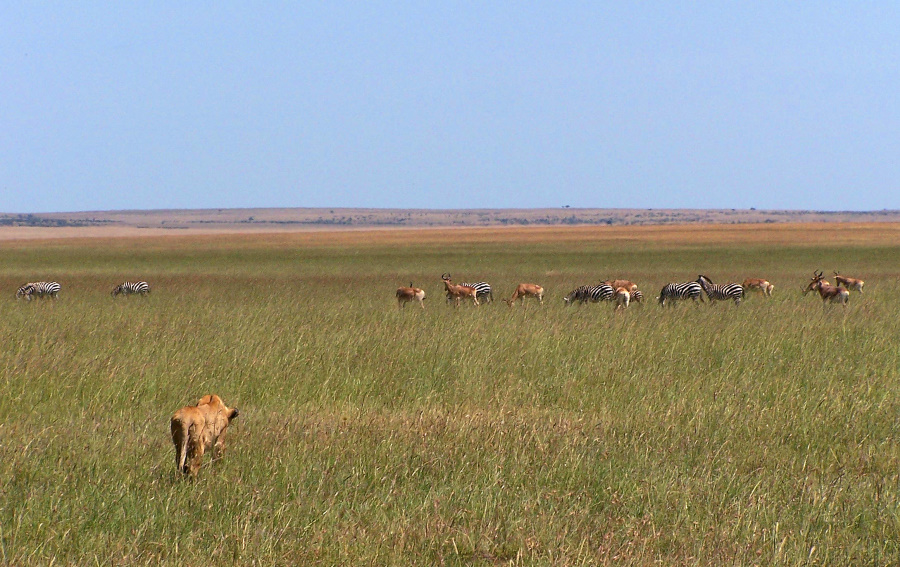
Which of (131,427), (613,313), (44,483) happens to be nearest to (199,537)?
(44,483)

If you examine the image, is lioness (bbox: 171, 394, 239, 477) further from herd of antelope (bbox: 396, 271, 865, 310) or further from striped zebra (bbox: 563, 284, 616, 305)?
striped zebra (bbox: 563, 284, 616, 305)

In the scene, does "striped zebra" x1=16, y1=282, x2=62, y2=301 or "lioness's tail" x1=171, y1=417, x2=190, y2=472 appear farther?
"striped zebra" x1=16, y1=282, x2=62, y2=301

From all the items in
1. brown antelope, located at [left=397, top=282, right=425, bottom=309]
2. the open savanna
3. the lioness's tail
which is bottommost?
brown antelope, located at [left=397, top=282, right=425, bottom=309]

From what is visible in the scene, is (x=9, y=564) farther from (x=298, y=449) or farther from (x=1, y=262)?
(x=1, y=262)

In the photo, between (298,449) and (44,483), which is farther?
(298,449)

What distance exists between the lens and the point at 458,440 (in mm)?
7227

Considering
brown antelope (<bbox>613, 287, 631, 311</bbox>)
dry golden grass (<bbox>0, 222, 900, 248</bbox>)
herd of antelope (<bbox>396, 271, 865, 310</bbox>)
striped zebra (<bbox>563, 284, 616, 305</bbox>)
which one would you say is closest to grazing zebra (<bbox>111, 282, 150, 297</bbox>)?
herd of antelope (<bbox>396, 271, 865, 310</bbox>)

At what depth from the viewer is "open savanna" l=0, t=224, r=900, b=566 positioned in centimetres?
518

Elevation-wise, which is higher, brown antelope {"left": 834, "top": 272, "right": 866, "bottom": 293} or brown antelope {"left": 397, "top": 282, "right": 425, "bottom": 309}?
brown antelope {"left": 834, "top": 272, "right": 866, "bottom": 293}

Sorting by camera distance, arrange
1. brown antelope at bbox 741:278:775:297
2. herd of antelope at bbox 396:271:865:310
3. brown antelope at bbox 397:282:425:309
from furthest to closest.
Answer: brown antelope at bbox 741:278:775:297, brown antelope at bbox 397:282:425:309, herd of antelope at bbox 396:271:865:310

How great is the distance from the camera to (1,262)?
169ft

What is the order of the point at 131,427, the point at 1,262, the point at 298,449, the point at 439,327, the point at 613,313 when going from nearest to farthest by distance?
the point at 298,449 < the point at 131,427 < the point at 439,327 < the point at 613,313 < the point at 1,262

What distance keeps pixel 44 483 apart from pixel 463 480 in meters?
2.86

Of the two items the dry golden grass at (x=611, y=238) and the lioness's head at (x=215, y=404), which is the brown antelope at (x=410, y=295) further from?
the dry golden grass at (x=611, y=238)
